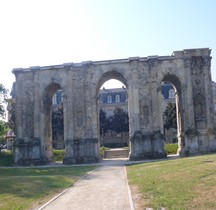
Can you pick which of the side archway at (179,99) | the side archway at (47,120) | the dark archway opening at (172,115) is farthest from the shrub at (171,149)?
the side archway at (47,120)

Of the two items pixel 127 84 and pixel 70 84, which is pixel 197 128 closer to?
pixel 127 84

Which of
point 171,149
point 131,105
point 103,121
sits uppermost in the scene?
point 103,121

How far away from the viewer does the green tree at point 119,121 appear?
2822 inches

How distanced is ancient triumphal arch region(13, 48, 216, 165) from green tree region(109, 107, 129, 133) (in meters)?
33.7

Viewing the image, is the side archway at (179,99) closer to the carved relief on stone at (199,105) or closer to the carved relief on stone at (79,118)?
the carved relief on stone at (199,105)

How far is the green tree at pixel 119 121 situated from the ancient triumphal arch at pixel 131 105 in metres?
33.7

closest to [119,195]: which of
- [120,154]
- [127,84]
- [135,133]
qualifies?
[135,133]

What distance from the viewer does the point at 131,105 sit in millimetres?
35875

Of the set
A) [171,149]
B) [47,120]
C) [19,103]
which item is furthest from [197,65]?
[19,103]

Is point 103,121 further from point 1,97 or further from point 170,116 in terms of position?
point 1,97

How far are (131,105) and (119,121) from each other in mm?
36100

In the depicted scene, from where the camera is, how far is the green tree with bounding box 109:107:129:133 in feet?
235

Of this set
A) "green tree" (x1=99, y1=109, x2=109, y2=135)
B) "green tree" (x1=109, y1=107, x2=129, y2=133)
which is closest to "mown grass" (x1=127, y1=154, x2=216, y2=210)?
"green tree" (x1=109, y1=107, x2=129, y2=133)

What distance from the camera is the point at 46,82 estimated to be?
38.2 meters
